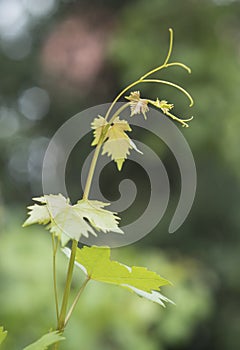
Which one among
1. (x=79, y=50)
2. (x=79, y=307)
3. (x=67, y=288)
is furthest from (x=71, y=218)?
(x=79, y=50)

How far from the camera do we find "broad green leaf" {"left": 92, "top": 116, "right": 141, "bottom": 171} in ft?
1.09

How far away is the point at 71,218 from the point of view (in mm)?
316

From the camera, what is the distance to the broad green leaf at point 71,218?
0.31 m

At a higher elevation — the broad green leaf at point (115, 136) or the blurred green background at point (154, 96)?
the blurred green background at point (154, 96)

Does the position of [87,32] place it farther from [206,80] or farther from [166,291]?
[166,291]

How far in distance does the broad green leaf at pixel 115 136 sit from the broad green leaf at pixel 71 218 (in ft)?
0.08

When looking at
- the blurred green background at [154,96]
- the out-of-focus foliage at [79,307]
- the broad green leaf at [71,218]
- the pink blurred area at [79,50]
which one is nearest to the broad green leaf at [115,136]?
the broad green leaf at [71,218]

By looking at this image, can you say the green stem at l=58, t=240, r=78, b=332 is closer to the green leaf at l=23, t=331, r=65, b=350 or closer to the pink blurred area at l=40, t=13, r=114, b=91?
the green leaf at l=23, t=331, r=65, b=350

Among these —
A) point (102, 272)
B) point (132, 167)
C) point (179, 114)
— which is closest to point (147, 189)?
point (132, 167)

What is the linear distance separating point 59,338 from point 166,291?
2089 mm

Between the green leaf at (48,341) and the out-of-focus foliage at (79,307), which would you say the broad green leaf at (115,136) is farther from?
the out-of-focus foliage at (79,307)

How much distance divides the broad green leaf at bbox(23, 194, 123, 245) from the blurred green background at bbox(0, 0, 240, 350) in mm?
1626

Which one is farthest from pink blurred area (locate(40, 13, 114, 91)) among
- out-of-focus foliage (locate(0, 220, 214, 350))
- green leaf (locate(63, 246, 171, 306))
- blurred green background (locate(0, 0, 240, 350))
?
green leaf (locate(63, 246, 171, 306))

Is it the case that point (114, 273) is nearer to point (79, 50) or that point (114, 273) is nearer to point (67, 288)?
point (67, 288)
